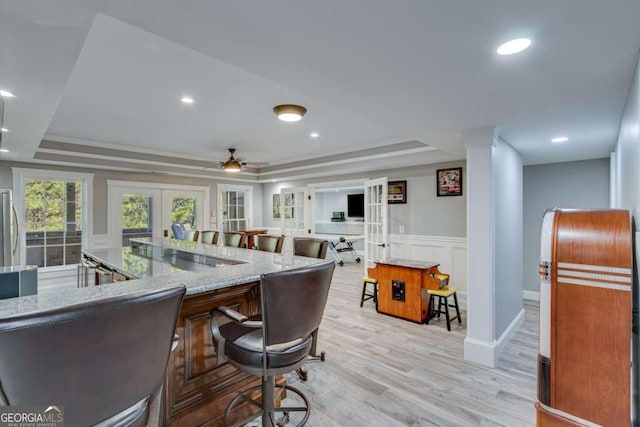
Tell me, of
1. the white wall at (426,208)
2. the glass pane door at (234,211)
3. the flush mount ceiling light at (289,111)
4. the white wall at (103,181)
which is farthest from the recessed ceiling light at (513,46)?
the glass pane door at (234,211)

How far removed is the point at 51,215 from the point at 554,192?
8082mm

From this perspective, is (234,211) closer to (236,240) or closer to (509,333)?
(236,240)

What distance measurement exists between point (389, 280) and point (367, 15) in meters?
3.28

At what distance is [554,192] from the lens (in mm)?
4535

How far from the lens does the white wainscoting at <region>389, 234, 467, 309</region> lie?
4.67m

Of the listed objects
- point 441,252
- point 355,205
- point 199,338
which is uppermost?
point 355,205

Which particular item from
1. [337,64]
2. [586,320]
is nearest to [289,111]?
[337,64]

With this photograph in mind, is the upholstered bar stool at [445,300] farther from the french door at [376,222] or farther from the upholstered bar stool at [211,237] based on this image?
the upholstered bar stool at [211,237]

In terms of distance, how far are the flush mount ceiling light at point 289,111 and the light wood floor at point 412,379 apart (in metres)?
2.46

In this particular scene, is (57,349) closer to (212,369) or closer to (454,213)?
(212,369)

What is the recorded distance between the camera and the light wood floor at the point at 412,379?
2057mm

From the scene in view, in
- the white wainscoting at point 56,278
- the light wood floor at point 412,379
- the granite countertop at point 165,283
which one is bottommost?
the light wood floor at point 412,379

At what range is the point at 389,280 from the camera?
395cm

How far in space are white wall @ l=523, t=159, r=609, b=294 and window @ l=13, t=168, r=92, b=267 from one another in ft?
24.3
